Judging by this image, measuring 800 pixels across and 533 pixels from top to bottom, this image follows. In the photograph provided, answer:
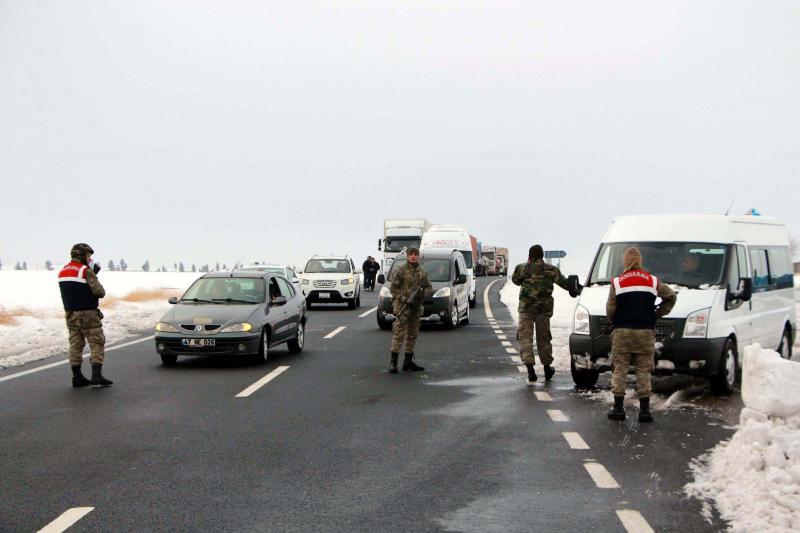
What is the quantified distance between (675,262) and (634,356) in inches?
110

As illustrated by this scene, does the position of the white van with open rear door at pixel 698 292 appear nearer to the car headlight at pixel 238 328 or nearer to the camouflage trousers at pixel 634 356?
the camouflage trousers at pixel 634 356

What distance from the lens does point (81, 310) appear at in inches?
468

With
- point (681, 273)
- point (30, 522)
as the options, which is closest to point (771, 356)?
point (681, 273)

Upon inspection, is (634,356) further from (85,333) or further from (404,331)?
(85,333)

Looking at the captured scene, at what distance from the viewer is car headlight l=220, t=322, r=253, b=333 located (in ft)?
45.2

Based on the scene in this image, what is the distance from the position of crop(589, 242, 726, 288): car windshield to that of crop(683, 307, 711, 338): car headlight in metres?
0.68

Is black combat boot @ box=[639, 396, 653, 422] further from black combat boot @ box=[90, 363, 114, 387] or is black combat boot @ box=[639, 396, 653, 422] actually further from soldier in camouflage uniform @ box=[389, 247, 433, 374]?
black combat boot @ box=[90, 363, 114, 387]

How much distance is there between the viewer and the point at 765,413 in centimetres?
733

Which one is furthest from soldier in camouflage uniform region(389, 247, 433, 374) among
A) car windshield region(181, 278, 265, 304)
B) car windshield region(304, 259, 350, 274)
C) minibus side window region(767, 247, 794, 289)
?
car windshield region(304, 259, 350, 274)

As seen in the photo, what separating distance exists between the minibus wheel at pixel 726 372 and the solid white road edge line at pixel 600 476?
4290 millimetres

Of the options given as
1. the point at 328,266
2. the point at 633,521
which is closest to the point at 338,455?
the point at 633,521

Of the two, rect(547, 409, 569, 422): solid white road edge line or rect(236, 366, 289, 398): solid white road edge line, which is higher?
rect(236, 366, 289, 398): solid white road edge line

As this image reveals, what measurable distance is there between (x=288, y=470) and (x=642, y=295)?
4432 mm

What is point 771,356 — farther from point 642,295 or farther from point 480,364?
point 480,364
